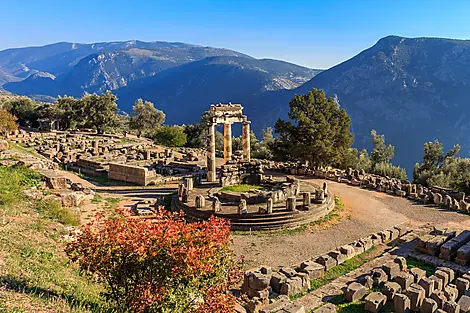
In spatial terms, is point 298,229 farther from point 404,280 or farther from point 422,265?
point 404,280

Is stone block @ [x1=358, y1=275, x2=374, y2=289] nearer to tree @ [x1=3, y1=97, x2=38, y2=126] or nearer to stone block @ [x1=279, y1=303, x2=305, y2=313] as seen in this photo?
stone block @ [x1=279, y1=303, x2=305, y2=313]

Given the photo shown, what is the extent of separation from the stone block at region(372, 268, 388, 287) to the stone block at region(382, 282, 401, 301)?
82cm

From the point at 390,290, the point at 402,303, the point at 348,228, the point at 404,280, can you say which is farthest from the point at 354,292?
the point at 348,228

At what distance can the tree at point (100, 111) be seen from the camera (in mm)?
63781

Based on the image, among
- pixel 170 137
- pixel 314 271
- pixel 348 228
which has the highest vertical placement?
pixel 170 137

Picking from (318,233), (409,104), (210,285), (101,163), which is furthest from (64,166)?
(409,104)

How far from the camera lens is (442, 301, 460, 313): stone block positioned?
11.6 m

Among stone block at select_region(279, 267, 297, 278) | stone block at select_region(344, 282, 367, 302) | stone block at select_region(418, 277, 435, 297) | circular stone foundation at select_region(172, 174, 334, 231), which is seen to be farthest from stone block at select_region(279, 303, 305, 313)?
circular stone foundation at select_region(172, 174, 334, 231)

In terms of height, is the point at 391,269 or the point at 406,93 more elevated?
the point at 406,93

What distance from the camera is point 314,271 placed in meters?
15.3

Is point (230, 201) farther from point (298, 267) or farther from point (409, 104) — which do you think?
point (409, 104)

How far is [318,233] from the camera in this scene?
69.6ft

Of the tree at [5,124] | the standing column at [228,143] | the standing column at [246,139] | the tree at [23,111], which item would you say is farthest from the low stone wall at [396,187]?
the tree at [23,111]

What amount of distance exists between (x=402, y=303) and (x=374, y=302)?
0.86 metres
